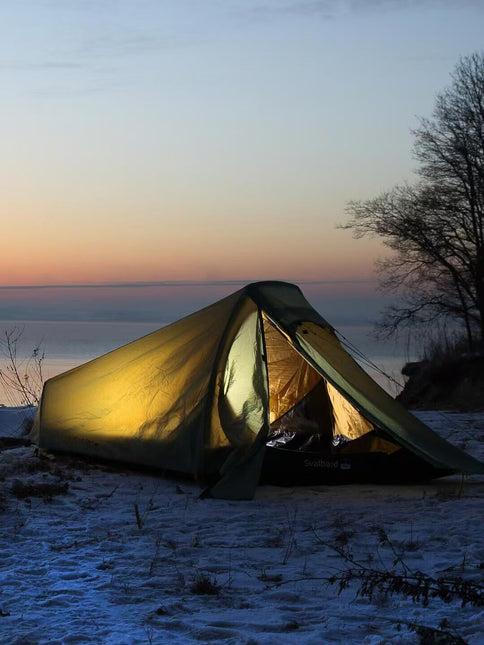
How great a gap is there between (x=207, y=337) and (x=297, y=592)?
374cm

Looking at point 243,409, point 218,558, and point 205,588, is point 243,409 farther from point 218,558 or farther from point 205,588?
point 205,588

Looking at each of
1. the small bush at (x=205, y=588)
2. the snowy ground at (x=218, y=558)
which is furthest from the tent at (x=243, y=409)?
the small bush at (x=205, y=588)

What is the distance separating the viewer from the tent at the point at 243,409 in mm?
7004

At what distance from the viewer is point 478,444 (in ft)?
30.0

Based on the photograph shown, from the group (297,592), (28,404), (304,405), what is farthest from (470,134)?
(297,592)

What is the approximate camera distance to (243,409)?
23.5ft

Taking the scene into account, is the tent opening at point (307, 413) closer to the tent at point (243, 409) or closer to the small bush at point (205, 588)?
the tent at point (243, 409)

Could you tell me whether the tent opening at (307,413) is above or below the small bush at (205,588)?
above

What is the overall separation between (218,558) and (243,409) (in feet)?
7.87

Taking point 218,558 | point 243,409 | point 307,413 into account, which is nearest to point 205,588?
point 218,558

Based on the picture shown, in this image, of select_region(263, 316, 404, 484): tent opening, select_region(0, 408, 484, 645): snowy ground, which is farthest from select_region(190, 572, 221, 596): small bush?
select_region(263, 316, 404, 484): tent opening

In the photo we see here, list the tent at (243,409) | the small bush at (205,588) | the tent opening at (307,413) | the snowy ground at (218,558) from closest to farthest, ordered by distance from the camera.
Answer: the snowy ground at (218,558) → the small bush at (205,588) → the tent at (243,409) → the tent opening at (307,413)

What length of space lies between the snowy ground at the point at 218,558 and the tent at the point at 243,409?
0.27 meters

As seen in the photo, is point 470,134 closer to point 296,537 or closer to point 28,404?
point 28,404
